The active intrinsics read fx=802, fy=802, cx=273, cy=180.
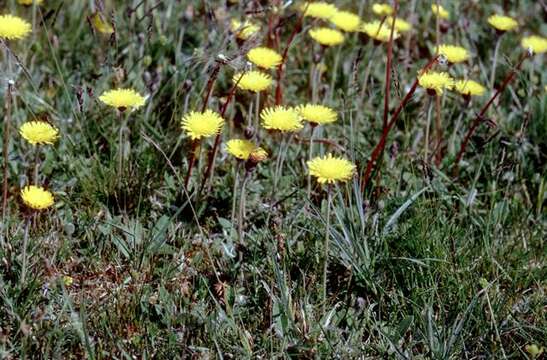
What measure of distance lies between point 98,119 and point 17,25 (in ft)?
1.38

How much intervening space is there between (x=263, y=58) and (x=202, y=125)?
1.26 ft

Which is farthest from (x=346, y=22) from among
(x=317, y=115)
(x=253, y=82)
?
(x=317, y=115)

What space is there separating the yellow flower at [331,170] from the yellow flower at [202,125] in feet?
1.01

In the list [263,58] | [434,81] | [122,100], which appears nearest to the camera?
[122,100]

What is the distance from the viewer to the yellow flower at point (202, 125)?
211cm

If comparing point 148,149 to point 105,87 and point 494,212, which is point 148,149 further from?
point 494,212

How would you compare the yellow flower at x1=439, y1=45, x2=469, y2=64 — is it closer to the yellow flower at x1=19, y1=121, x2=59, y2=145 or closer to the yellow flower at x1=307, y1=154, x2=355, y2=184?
the yellow flower at x1=307, y1=154, x2=355, y2=184

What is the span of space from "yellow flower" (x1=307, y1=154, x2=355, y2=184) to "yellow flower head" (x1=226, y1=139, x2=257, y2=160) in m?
0.18

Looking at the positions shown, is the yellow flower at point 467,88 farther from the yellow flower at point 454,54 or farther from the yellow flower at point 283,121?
the yellow flower at point 283,121

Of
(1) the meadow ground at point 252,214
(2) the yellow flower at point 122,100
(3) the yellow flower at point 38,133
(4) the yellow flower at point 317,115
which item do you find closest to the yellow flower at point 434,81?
(1) the meadow ground at point 252,214

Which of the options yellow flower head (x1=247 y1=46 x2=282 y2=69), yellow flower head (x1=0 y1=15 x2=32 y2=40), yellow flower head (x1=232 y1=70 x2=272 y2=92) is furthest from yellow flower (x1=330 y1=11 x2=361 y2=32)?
yellow flower head (x1=0 y1=15 x2=32 y2=40)

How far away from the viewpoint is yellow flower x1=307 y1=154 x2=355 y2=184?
6.29 ft

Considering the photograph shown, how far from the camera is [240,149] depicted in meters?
2.07

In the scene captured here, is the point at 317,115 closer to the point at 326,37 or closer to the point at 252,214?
the point at 252,214
